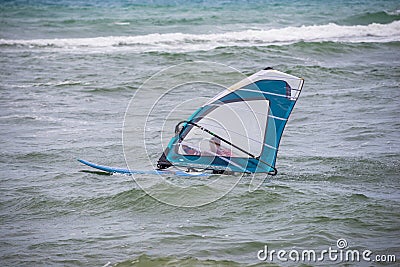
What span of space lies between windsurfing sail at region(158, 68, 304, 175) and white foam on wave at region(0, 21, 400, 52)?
15.2 meters

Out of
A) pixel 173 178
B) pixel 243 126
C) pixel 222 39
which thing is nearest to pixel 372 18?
pixel 222 39

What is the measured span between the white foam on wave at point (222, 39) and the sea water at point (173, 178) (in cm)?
19

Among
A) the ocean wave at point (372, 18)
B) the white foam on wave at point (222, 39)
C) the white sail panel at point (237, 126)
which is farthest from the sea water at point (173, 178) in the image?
the ocean wave at point (372, 18)

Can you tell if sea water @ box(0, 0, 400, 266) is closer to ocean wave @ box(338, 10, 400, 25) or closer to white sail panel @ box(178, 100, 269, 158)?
white sail panel @ box(178, 100, 269, 158)

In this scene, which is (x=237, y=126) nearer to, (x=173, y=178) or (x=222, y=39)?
(x=173, y=178)

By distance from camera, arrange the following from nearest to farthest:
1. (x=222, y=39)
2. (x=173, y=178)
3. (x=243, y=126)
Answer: (x=243, y=126) < (x=173, y=178) < (x=222, y=39)

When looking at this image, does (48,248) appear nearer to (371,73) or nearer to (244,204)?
(244,204)

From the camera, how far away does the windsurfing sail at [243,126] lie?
8664 millimetres

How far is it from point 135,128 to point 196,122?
421 centimetres

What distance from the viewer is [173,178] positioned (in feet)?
31.2

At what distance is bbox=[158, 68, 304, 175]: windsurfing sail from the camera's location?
866 cm

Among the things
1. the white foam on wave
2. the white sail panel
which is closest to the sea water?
the white foam on wave

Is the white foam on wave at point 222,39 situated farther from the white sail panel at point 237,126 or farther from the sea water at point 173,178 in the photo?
the white sail panel at point 237,126

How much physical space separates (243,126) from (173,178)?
4.72 feet
